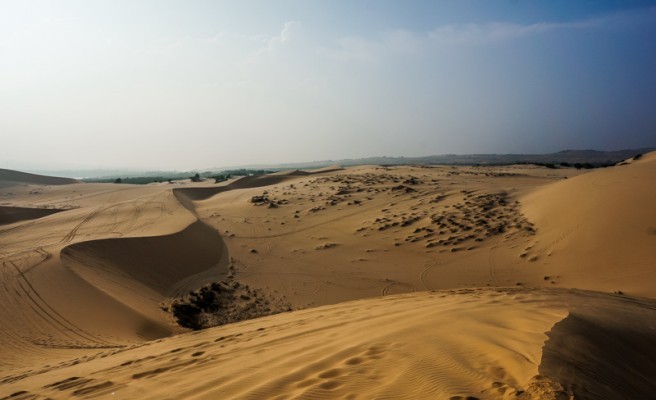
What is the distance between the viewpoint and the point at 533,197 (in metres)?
15.7

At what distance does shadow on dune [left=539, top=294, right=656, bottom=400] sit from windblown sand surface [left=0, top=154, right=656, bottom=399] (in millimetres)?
26

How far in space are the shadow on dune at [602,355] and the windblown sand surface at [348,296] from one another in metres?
0.03

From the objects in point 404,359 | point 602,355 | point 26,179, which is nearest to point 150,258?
point 404,359

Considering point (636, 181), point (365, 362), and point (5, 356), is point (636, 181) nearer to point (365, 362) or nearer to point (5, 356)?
point (365, 362)

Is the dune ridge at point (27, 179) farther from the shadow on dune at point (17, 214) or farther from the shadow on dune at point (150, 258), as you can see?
the shadow on dune at point (150, 258)

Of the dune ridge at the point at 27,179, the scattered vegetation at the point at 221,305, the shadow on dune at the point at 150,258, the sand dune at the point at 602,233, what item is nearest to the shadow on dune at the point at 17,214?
the shadow on dune at the point at 150,258

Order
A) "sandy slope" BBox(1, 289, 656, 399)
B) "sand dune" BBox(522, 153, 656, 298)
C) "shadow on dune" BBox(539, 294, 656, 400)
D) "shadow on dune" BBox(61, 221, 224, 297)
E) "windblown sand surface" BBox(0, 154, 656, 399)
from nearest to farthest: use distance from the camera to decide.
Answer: "shadow on dune" BBox(539, 294, 656, 400)
"sandy slope" BBox(1, 289, 656, 399)
"windblown sand surface" BBox(0, 154, 656, 399)
"sand dune" BBox(522, 153, 656, 298)
"shadow on dune" BBox(61, 221, 224, 297)

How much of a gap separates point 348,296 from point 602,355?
6120 millimetres

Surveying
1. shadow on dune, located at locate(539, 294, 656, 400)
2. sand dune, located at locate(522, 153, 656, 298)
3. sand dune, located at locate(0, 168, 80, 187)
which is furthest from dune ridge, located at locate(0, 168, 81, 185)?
shadow on dune, located at locate(539, 294, 656, 400)

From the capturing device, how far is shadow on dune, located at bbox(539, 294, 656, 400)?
2.90 m

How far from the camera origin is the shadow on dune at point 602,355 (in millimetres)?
2896

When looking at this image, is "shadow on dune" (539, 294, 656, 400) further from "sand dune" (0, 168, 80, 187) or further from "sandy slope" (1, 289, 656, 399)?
"sand dune" (0, 168, 80, 187)

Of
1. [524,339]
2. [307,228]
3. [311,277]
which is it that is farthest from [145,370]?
[307,228]

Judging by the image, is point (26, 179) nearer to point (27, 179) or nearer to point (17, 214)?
point (27, 179)
